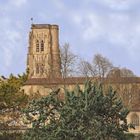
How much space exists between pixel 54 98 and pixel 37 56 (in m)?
116

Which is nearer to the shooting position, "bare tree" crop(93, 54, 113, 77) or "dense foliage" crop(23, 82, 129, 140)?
"dense foliage" crop(23, 82, 129, 140)

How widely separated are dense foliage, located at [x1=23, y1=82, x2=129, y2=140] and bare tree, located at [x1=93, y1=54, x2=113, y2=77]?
50.7 metres

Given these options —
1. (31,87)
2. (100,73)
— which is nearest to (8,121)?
(100,73)

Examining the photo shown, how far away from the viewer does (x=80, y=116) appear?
2250 cm

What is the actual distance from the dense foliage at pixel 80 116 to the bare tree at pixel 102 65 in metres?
50.7

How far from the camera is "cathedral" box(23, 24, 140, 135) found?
89.1 meters

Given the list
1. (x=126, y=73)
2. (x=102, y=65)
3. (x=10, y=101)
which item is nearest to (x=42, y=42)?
(x=126, y=73)

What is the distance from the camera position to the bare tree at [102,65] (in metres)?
75.5

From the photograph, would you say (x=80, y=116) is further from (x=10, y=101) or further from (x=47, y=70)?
(x=47, y=70)

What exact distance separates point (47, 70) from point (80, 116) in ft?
260

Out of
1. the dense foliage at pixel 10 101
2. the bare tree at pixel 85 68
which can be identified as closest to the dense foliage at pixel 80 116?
the dense foliage at pixel 10 101

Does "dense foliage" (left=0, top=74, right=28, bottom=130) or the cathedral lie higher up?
the cathedral

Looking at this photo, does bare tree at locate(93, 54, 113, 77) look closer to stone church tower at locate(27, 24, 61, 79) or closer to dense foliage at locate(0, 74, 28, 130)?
dense foliage at locate(0, 74, 28, 130)

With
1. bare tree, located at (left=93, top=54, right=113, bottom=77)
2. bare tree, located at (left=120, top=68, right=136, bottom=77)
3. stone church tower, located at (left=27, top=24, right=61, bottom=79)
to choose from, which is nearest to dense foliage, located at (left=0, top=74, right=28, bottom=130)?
bare tree, located at (left=93, top=54, right=113, bottom=77)
